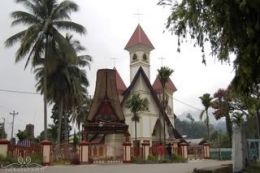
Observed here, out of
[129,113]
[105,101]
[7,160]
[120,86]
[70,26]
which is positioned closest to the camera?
[7,160]

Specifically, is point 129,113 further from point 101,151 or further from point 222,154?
point 101,151

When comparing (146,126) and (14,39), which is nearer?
(14,39)

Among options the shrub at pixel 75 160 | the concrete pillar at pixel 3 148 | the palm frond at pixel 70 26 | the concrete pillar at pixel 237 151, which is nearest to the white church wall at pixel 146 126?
the palm frond at pixel 70 26

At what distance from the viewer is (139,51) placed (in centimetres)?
5291

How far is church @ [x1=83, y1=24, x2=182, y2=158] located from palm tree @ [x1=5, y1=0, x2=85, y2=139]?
16.8 feet

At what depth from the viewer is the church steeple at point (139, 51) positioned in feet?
171

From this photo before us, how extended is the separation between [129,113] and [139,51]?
31.4 feet

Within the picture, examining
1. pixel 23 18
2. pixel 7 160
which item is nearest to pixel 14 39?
pixel 23 18

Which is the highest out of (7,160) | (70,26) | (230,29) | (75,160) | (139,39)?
(139,39)

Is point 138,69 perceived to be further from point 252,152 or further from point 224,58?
point 224,58

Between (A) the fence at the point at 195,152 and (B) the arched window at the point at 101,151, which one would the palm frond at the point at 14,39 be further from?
(A) the fence at the point at 195,152

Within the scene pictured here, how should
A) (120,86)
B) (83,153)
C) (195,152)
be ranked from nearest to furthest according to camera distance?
(83,153)
(195,152)
(120,86)

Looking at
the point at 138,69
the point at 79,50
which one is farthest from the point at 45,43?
the point at 138,69

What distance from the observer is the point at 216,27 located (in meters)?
7.32
